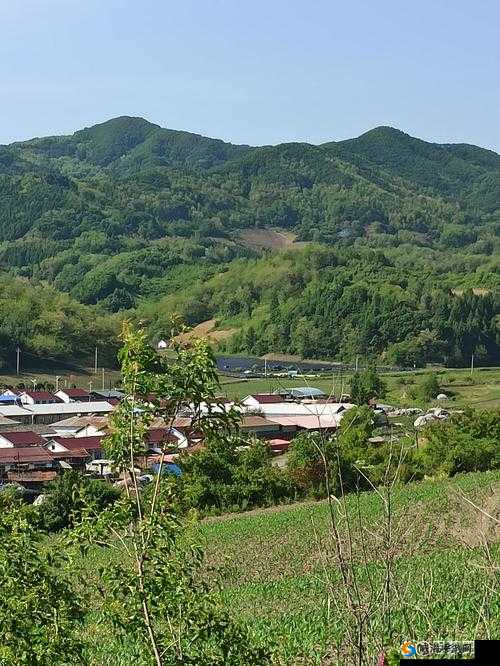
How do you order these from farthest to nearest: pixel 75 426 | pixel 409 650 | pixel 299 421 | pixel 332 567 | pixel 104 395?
pixel 104 395, pixel 299 421, pixel 75 426, pixel 332 567, pixel 409 650

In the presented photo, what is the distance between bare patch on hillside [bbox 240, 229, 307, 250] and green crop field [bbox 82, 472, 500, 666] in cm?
14263

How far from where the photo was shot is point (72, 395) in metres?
56.2

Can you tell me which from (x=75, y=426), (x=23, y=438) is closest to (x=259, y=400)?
(x=75, y=426)

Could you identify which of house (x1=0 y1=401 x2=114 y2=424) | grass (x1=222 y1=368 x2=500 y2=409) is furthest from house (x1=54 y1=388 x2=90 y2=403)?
grass (x1=222 y1=368 x2=500 y2=409)

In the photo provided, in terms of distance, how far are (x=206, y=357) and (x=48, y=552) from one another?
1453mm

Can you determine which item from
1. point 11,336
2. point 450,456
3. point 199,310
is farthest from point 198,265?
point 450,456

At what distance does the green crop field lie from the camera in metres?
6.05

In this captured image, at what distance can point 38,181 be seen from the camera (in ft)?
579

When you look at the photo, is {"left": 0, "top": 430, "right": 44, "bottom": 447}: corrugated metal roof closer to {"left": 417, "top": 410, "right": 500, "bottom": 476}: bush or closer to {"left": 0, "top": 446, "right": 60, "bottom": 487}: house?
{"left": 0, "top": 446, "right": 60, "bottom": 487}: house

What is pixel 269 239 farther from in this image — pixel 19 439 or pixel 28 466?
pixel 28 466

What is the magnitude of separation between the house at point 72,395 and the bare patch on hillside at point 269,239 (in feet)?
363

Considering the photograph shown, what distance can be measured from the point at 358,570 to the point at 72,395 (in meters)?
42.3

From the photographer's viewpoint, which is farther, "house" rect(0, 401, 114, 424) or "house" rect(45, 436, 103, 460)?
"house" rect(0, 401, 114, 424)

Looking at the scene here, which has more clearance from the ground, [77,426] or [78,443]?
[78,443]
